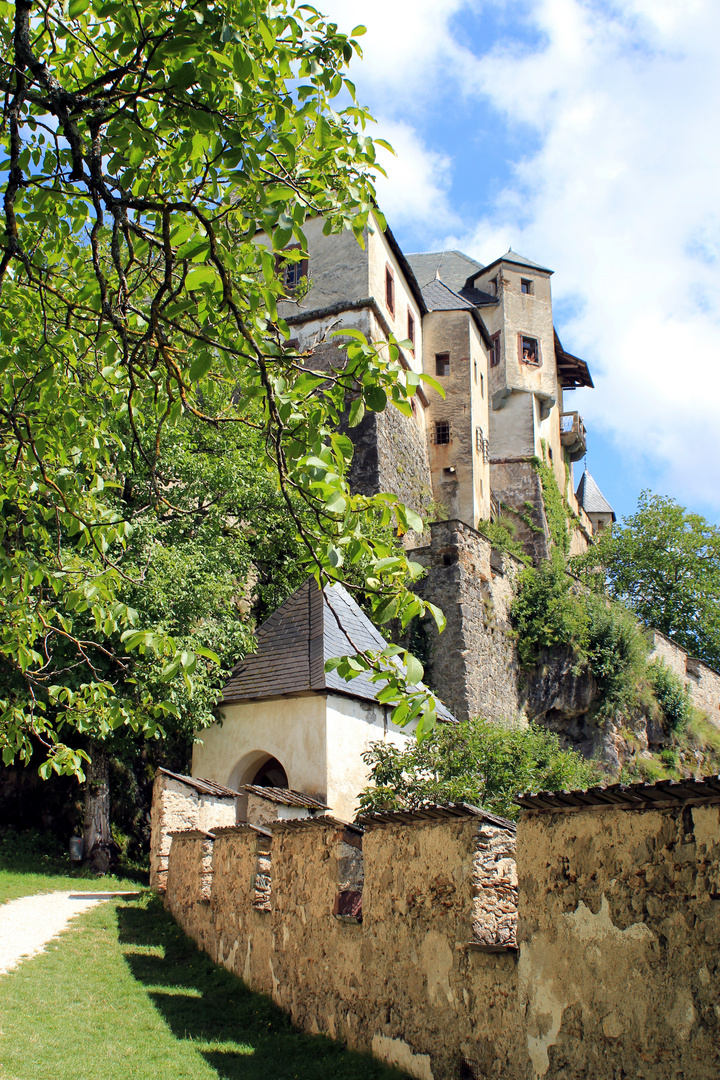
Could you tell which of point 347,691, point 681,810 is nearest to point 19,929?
point 347,691

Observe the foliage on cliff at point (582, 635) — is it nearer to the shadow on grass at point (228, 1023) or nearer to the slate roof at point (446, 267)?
the shadow on grass at point (228, 1023)

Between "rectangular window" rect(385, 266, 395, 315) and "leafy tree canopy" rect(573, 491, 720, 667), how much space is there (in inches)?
602

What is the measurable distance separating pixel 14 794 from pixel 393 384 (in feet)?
55.1

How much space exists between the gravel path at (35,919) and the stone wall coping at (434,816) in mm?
4505

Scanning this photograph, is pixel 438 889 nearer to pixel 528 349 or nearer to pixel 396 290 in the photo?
pixel 396 290

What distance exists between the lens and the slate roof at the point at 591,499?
57031 millimetres

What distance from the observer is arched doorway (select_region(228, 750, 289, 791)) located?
15.8m

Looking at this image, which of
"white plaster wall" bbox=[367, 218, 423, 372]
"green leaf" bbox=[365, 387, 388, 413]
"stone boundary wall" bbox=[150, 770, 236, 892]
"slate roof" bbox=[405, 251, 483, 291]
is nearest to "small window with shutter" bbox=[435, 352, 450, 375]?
"white plaster wall" bbox=[367, 218, 423, 372]

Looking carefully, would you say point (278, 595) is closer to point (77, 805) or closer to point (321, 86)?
point (77, 805)

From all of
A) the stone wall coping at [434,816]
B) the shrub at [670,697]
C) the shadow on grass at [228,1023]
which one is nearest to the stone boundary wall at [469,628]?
the shrub at [670,697]

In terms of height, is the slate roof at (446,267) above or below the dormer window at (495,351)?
above

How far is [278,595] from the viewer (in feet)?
66.0

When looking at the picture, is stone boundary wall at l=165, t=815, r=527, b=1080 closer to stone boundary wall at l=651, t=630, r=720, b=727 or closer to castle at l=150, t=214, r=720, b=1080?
castle at l=150, t=214, r=720, b=1080

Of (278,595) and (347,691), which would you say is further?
(278,595)
